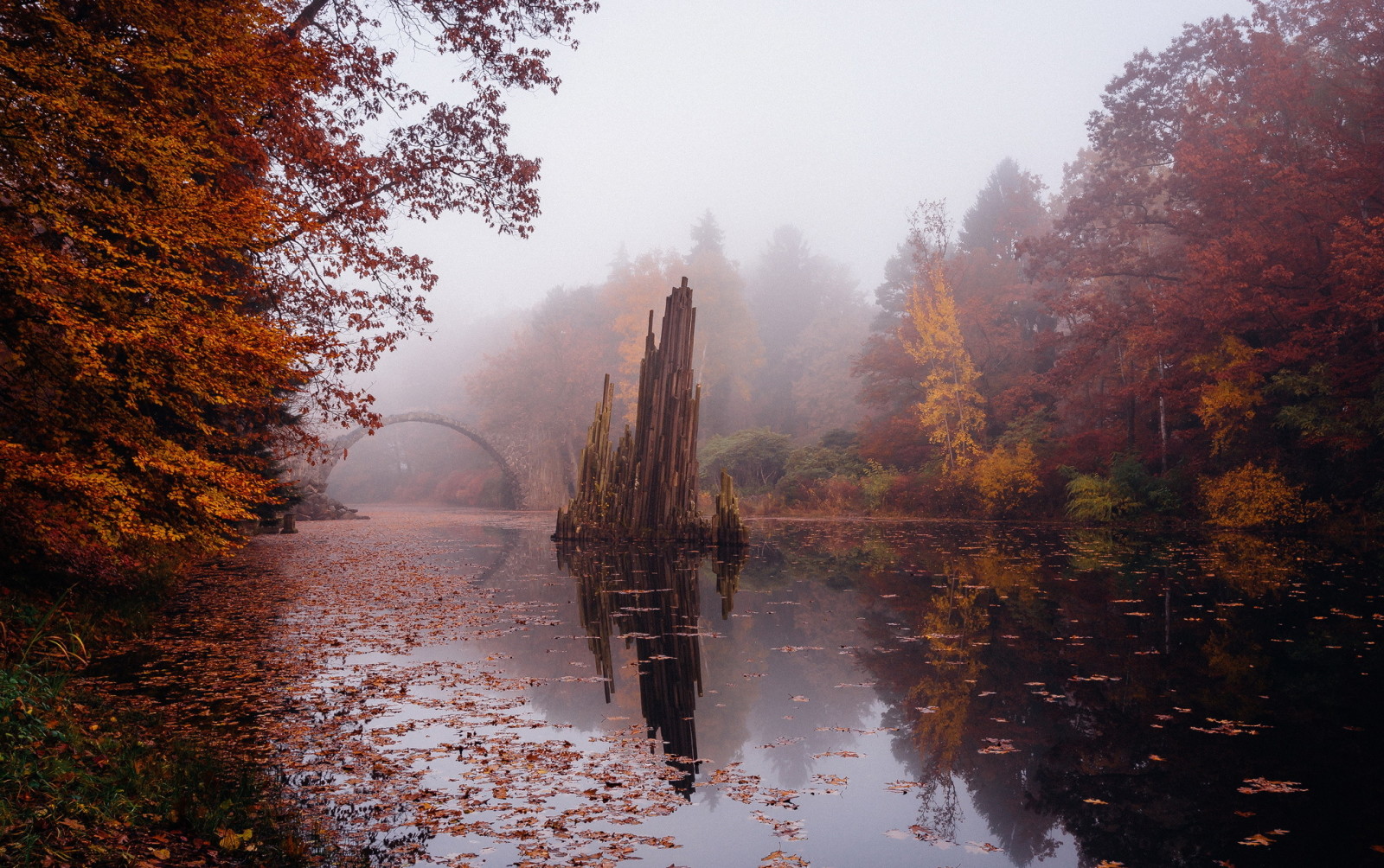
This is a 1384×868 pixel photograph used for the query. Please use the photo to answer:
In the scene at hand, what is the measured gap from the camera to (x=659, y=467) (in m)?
17.2

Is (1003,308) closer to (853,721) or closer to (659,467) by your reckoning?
(659,467)

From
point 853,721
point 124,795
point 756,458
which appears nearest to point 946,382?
point 756,458

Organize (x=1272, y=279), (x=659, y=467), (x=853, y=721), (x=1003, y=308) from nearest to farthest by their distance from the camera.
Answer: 1. (x=853, y=721)
2. (x=659, y=467)
3. (x=1272, y=279)
4. (x=1003, y=308)

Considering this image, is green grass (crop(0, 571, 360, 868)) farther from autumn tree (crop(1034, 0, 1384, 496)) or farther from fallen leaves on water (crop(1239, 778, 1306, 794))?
autumn tree (crop(1034, 0, 1384, 496))

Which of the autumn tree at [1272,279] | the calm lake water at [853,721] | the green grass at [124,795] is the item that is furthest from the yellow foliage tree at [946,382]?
the green grass at [124,795]

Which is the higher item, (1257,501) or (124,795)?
(1257,501)

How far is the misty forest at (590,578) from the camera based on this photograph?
3883 mm

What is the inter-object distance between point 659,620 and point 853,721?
3.98 metres

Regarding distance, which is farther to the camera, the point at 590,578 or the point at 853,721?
the point at 590,578

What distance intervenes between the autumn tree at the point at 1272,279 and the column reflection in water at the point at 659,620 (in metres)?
13.1

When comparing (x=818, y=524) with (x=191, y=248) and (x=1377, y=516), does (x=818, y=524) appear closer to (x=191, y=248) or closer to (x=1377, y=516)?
(x=1377, y=516)

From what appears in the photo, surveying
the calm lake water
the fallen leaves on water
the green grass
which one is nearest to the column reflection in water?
the calm lake water

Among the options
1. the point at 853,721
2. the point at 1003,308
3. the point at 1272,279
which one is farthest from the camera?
the point at 1003,308

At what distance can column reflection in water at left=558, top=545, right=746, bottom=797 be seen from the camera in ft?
17.9
